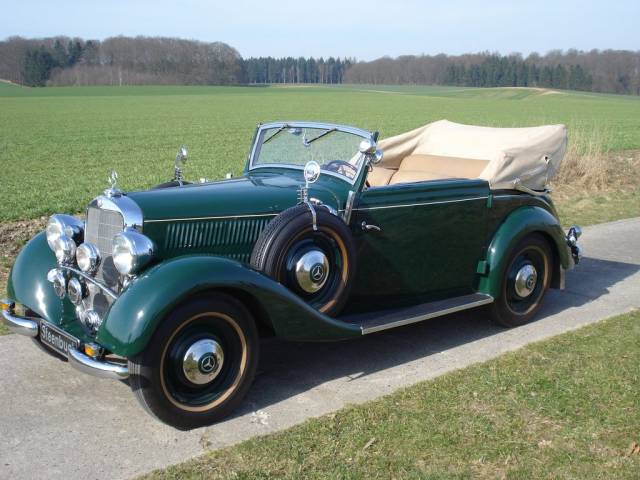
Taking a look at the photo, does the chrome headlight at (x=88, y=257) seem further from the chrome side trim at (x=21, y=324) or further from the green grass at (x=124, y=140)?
the green grass at (x=124, y=140)

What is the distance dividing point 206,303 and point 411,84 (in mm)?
101640

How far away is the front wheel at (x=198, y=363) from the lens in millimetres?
3598

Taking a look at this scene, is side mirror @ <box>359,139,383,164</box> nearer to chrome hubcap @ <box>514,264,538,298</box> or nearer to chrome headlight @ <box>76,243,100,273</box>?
chrome hubcap @ <box>514,264,538,298</box>

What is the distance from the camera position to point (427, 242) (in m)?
5.11

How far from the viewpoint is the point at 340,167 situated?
496 centimetres

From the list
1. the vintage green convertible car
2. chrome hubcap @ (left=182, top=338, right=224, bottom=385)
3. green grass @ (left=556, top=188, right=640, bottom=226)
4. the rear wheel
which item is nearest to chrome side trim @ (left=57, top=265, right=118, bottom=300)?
the vintage green convertible car

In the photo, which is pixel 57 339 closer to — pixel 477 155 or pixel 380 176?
pixel 380 176

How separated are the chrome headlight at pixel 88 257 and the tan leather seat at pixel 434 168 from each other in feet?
8.56

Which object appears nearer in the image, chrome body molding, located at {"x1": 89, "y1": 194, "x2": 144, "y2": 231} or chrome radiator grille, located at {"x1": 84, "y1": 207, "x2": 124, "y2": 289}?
chrome body molding, located at {"x1": 89, "y1": 194, "x2": 144, "y2": 231}

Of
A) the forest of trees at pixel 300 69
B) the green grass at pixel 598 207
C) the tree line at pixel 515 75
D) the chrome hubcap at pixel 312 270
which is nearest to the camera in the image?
the chrome hubcap at pixel 312 270

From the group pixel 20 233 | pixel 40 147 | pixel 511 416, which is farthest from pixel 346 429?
pixel 40 147

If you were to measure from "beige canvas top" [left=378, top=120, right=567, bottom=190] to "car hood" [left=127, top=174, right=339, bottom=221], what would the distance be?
61.7 inches

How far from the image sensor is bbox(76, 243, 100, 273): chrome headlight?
163 inches

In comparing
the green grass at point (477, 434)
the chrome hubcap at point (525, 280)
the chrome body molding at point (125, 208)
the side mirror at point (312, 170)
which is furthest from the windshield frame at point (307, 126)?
the chrome hubcap at point (525, 280)
